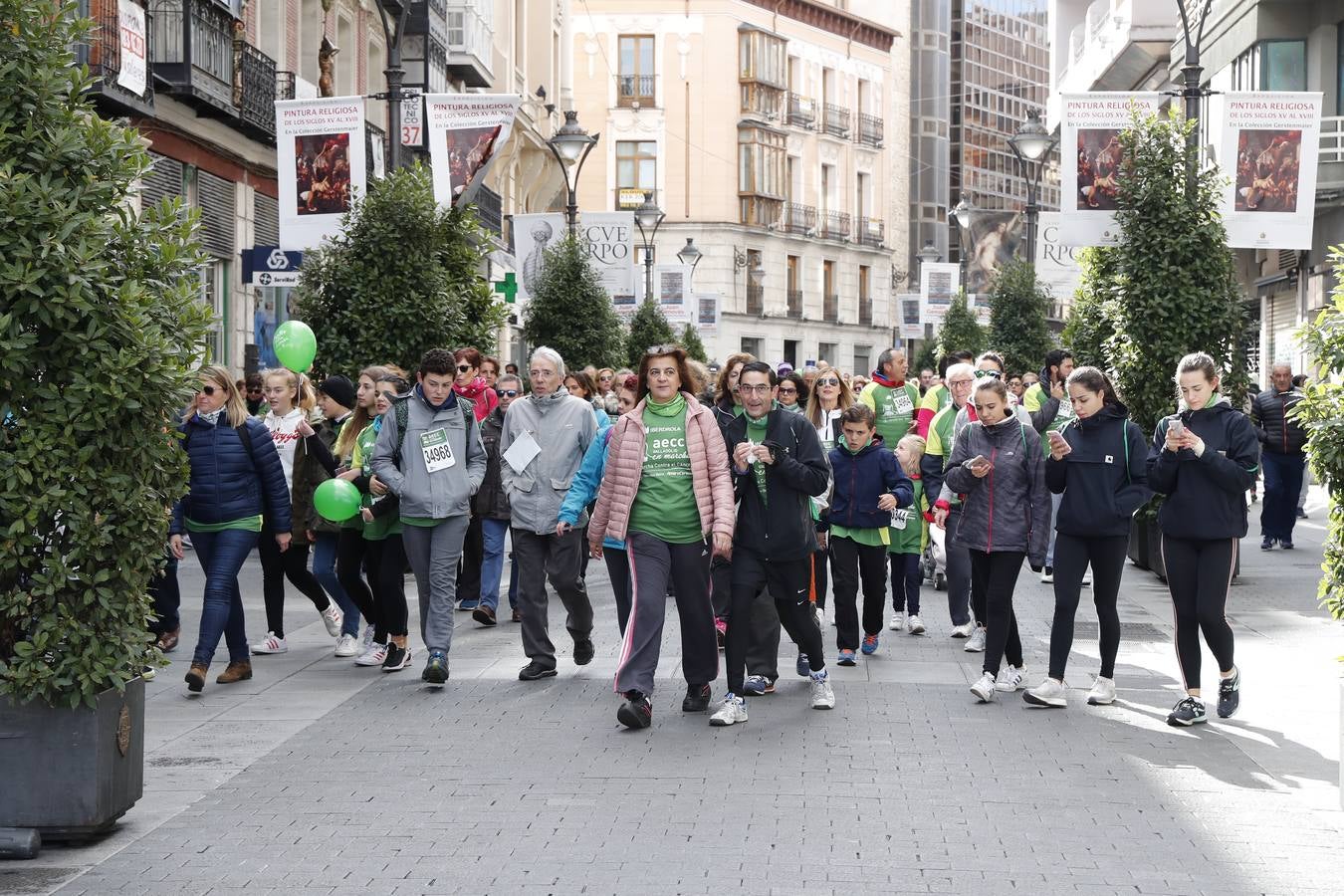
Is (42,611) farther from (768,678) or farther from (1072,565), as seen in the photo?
(1072,565)

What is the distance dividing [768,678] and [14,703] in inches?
182

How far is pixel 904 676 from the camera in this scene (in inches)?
421

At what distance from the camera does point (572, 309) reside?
3275 centimetres

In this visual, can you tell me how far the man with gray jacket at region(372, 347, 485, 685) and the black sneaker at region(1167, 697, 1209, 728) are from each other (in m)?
3.91

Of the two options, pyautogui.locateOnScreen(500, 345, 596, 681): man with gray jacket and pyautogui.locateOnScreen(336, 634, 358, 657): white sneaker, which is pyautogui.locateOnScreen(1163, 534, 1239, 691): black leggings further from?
pyautogui.locateOnScreen(336, 634, 358, 657): white sneaker

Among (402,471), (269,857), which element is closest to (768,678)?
(402,471)

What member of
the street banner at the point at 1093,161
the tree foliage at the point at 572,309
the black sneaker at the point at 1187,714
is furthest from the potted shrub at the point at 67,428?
the tree foliage at the point at 572,309

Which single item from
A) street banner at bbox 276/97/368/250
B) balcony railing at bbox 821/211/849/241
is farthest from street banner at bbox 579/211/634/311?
balcony railing at bbox 821/211/849/241

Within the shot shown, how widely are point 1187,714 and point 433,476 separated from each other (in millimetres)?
4260

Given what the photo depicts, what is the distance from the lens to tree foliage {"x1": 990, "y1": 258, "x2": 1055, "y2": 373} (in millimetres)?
35062

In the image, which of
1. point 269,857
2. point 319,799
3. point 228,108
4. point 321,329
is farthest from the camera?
point 228,108

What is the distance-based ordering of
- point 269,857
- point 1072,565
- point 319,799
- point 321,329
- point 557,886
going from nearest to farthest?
point 557,886
point 269,857
point 319,799
point 1072,565
point 321,329

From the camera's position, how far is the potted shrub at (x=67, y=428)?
6363 mm

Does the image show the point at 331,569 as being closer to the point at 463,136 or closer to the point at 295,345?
the point at 295,345
